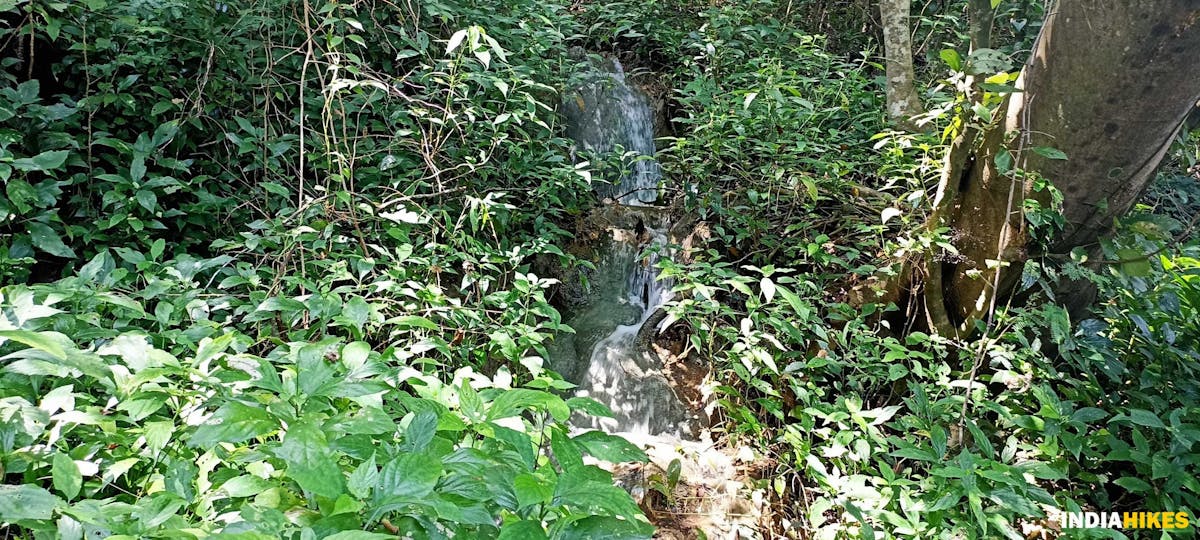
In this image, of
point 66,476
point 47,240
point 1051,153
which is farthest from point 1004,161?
point 47,240

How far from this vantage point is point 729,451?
9.68 ft

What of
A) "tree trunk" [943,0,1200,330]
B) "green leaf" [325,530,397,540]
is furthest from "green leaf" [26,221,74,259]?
"tree trunk" [943,0,1200,330]

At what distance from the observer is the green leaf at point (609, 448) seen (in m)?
1.12

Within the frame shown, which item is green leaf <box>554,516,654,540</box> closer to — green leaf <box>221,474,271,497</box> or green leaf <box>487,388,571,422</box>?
green leaf <box>487,388,571,422</box>

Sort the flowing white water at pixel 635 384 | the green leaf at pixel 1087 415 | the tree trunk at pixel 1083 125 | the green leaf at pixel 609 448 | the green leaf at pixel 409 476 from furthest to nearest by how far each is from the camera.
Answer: the flowing white water at pixel 635 384
the green leaf at pixel 1087 415
the tree trunk at pixel 1083 125
the green leaf at pixel 609 448
the green leaf at pixel 409 476

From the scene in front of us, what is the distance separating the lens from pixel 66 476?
1032mm

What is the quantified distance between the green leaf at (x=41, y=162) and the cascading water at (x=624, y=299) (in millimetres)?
2582

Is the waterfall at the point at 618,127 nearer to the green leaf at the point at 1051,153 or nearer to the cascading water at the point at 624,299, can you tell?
the cascading water at the point at 624,299

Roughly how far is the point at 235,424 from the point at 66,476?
12.6 inches

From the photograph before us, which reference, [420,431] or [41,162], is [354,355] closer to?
[420,431]

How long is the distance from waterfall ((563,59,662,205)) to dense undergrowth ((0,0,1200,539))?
86 cm

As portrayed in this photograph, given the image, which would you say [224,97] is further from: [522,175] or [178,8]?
[522,175]

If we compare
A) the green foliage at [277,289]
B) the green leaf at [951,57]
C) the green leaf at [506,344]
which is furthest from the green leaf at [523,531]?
the green leaf at [951,57]

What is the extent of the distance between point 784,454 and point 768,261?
1.22m
